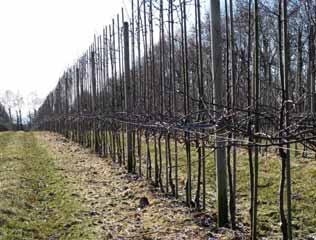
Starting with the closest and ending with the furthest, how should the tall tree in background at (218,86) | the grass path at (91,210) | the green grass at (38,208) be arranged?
the tall tree in background at (218,86) < the grass path at (91,210) < the green grass at (38,208)

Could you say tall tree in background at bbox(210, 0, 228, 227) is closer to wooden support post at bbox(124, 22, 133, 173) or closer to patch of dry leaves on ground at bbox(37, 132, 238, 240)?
patch of dry leaves on ground at bbox(37, 132, 238, 240)

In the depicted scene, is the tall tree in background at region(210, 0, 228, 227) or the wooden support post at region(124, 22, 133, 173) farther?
the wooden support post at region(124, 22, 133, 173)

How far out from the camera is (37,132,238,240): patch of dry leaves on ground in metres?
5.36

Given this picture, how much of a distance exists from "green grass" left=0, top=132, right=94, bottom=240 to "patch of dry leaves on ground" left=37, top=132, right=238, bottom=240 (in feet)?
0.79

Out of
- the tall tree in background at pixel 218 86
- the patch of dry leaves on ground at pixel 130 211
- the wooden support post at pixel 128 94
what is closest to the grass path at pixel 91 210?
the patch of dry leaves on ground at pixel 130 211

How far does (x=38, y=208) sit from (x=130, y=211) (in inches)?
65.2

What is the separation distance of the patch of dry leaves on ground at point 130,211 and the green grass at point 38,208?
0.24 m

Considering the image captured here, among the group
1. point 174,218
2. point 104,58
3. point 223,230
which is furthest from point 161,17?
point 104,58

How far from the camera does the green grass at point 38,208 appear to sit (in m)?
5.71

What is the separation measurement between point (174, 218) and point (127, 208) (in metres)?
1.19

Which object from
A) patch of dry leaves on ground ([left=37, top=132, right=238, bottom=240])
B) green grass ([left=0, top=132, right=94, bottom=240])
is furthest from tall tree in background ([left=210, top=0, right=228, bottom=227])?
green grass ([left=0, top=132, right=94, bottom=240])

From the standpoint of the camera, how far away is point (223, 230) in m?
5.09

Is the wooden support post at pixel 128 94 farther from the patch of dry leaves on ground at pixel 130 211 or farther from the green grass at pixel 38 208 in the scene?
the green grass at pixel 38 208

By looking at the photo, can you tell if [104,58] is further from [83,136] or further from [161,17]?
[161,17]
